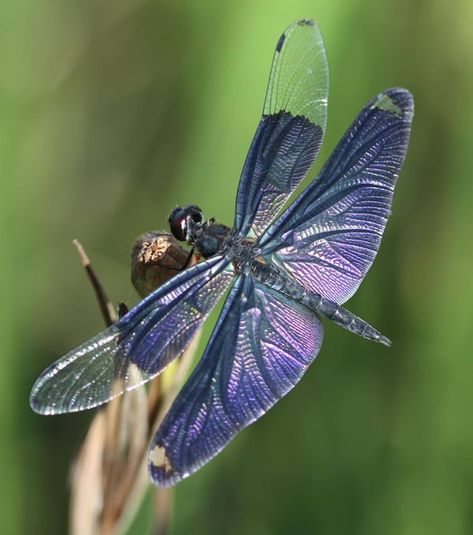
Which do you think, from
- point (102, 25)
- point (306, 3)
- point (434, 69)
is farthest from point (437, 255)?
point (102, 25)

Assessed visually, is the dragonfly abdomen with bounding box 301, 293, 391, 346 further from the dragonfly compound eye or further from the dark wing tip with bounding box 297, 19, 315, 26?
the dark wing tip with bounding box 297, 19, 315, 26

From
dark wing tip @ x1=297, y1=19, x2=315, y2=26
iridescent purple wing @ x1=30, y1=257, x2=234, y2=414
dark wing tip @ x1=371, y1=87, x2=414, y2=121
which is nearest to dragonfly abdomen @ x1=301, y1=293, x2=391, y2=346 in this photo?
iridescent purple wing @ x1=30, y1=257, x2=234, y2=414

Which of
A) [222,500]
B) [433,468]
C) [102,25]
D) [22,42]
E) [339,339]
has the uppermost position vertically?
[102,25]

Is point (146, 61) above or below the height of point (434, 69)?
above

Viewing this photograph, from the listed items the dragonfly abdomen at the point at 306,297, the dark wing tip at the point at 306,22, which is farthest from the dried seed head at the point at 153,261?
the dark wing tip at the point at 306,22

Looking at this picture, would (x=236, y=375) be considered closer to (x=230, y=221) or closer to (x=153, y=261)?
(x=153, y=261)

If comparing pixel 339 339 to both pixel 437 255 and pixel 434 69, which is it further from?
pixel 434 69
